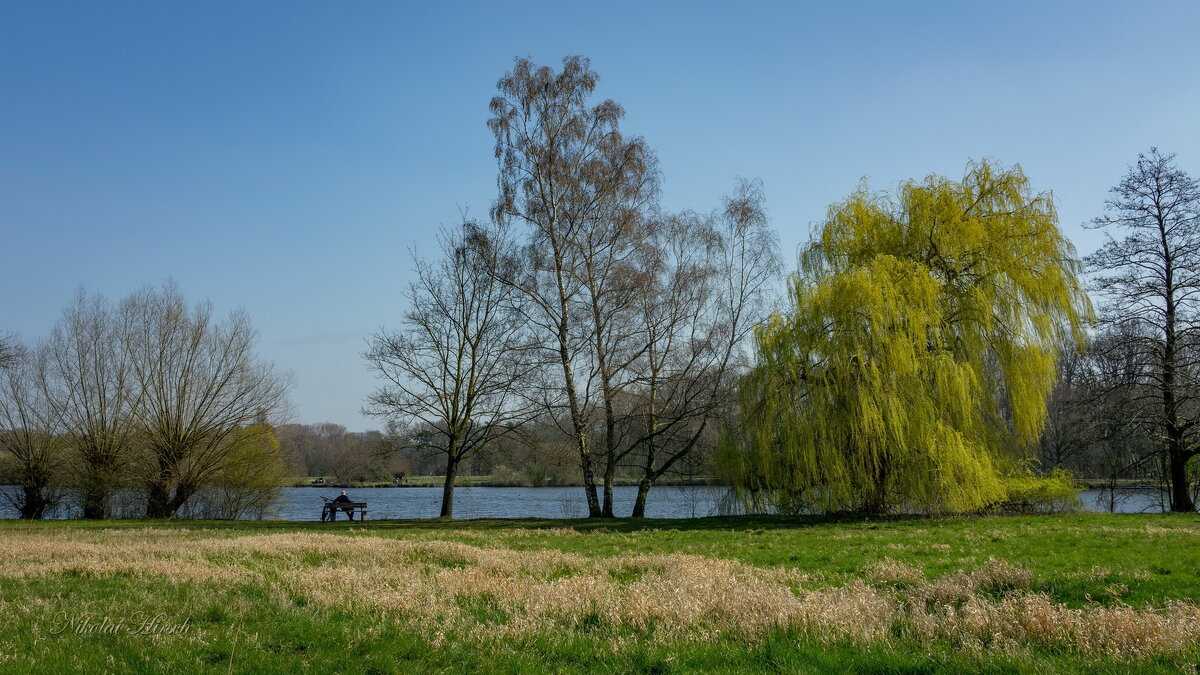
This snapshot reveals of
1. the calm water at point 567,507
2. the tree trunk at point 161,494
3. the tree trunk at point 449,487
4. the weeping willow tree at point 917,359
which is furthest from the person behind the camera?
the calm water at point 567,507

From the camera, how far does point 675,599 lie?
698 centimetres

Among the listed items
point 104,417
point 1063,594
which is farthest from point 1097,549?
point 104,417

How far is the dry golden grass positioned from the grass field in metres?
0.03

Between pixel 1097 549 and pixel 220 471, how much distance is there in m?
32.3

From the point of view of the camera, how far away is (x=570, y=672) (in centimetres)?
511

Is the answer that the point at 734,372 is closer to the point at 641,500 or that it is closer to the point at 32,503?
the point at 641,500

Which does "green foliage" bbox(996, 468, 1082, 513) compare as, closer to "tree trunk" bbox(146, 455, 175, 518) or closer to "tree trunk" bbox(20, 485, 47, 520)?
"tree trunk" bbox(146, 455, 175, 518)

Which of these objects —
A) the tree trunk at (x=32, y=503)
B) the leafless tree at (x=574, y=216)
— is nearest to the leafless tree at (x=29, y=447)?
the tree trunk at (x=32, y=503)

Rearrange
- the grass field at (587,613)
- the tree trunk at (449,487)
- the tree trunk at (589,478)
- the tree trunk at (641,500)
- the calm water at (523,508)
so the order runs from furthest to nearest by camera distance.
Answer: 1. the calm water at (523,508)
2. the tree trunk at (449,487)
3. the tree trunk at (641,500)
4. the tree trunk at (589,478)
5. the grass field at (587,613)

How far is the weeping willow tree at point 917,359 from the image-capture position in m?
19.9

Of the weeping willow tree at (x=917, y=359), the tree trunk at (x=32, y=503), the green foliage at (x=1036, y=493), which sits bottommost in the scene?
the tree trunk at (x=32, y=503)

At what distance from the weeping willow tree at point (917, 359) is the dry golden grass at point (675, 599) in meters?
10.5

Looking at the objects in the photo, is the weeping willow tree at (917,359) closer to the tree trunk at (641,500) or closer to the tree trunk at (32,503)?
the tree trunk at (641,500)

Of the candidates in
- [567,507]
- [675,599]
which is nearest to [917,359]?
[675,599]
